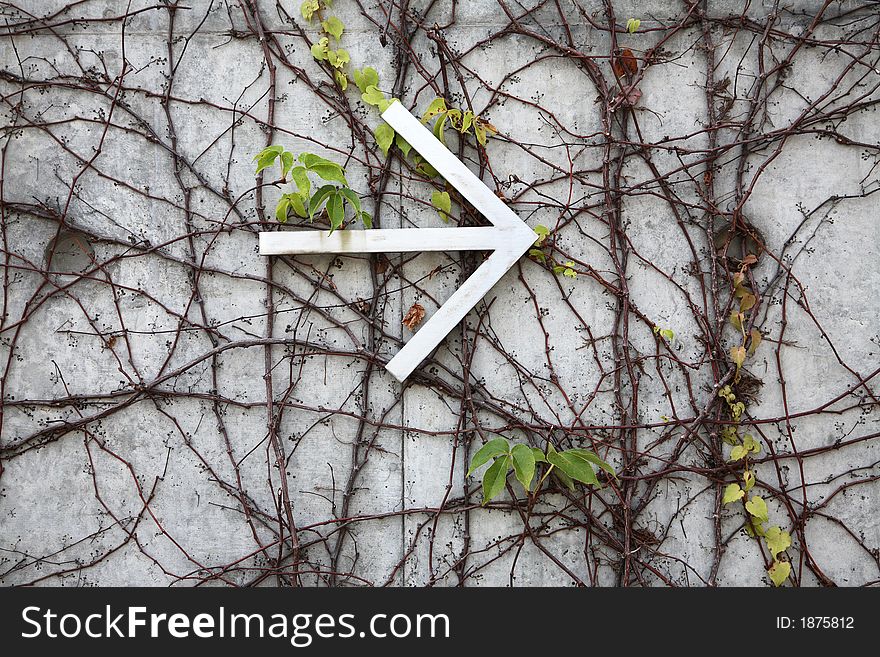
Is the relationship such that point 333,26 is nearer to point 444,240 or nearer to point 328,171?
point 328,171

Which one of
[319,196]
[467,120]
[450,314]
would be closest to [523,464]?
[450,314]

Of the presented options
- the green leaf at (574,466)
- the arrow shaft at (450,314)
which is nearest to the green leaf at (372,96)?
the arrow shaft at (450,314)

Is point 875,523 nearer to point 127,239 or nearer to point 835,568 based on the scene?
point 835,568

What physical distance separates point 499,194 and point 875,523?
5.60 ft

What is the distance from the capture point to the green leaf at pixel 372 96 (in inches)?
91.0

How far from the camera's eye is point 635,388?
2371 mm

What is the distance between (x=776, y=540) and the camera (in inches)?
91.6

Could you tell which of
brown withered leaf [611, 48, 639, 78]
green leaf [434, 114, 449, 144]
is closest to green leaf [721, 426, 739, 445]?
brown withered leaf [611, 48, 639, 78]

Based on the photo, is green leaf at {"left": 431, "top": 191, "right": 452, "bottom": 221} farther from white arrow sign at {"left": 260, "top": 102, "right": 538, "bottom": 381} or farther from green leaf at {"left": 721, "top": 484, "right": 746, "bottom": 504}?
green leaf at {"left": 721, "top": 484, "right": 746, "bottom": 504}

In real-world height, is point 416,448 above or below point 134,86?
below

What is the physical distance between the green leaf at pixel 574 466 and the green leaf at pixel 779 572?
0.73m

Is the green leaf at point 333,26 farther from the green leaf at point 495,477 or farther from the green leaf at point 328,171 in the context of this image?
the green leaf at point 495,477

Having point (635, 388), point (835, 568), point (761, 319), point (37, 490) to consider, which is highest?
point (761, 319)

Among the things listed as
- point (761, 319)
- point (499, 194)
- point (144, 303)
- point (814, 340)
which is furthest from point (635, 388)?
point (144, 303)
